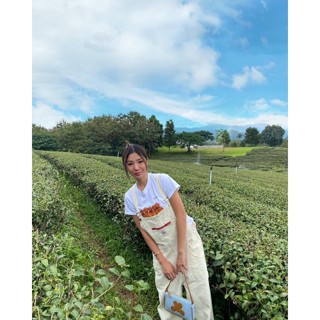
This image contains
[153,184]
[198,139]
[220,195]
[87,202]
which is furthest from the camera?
[87,202]

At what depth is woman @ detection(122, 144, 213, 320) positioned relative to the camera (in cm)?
134

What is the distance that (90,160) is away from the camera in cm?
170

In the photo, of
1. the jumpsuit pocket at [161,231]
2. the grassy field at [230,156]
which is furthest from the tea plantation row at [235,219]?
the jumpsuit pocket at [161,231]

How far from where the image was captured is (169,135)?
4.83 ft

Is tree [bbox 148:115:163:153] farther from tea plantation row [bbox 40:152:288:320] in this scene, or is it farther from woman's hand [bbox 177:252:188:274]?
woman's hand [bbox 177:252:188:274]

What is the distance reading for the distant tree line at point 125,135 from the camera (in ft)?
4.75

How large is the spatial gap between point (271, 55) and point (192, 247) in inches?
32.5

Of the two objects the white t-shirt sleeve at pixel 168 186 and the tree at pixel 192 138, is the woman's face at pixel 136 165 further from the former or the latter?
the tree at pixel 192 138

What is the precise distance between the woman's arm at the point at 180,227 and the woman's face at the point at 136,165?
0.15 meters

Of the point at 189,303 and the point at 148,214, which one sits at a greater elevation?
the point at 148,214
